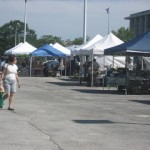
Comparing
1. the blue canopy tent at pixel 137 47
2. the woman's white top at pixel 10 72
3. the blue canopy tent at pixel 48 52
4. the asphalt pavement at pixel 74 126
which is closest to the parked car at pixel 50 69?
the blue canopy tent at pixel 48 52

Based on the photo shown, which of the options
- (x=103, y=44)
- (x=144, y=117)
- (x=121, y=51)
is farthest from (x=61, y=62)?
(x=144, y=117)

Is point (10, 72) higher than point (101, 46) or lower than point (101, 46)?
lower

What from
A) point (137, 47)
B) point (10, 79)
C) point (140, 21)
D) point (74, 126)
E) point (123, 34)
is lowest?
point (74, 126)

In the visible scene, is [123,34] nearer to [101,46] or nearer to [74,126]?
[101,46]

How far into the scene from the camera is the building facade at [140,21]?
10839 cm

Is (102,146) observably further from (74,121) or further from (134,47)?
(134,47)

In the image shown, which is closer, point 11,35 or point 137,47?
point 137,47

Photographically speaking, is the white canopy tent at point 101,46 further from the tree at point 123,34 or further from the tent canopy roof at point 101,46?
the tree at point 123,34

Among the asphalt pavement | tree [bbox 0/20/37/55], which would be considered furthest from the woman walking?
tree [bbox 0/20/37/55]

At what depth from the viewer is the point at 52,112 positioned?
51.2 feet

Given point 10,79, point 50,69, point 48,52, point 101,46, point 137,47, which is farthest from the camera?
point 50,69

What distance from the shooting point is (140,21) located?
112562 mm

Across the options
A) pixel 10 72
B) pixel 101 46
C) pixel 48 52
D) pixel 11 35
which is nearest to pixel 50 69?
pixel 48 52

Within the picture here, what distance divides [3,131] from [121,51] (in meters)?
14.4
